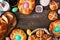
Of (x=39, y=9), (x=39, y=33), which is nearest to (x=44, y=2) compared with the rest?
(x=39, y=9)

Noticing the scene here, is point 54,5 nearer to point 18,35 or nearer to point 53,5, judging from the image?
point 53,5

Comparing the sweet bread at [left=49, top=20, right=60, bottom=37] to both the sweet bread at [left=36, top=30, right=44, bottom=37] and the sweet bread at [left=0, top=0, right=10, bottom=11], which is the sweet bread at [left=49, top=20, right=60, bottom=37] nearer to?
the sweet bread at [left=36, top=30, right=44, bottom=37]

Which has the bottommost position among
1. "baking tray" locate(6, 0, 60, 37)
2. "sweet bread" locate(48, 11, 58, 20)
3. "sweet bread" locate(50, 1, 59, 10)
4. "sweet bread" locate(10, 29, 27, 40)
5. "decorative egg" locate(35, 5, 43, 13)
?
"sweet bread" locate(10, 29, 27, 40)

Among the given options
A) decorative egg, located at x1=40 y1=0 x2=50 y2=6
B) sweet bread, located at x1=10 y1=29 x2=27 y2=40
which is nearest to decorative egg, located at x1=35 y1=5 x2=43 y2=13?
decorative egg, located at x1=40 y1=0 x2=50 y2=6

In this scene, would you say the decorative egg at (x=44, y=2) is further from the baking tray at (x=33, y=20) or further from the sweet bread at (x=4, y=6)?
the sweet bread at (x=4, y=6)

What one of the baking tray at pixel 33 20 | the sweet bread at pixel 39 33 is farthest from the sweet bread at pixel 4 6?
the sweet bread at pixel 39 33

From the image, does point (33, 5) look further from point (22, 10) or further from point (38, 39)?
point (38, 39)

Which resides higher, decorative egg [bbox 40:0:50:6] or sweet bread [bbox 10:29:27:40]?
decorative egg [bbox 40:0:50:6]
